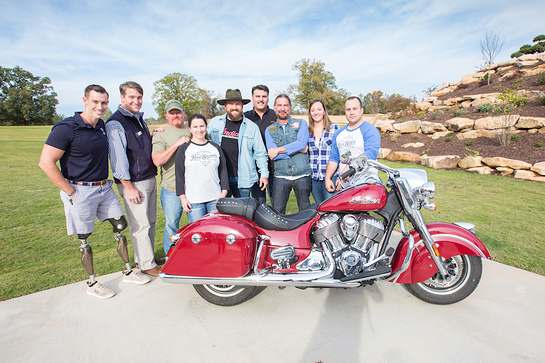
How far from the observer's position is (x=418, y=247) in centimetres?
230

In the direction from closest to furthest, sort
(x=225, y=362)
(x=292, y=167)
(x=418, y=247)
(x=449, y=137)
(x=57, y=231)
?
(x=225, y=362) → (x=418, y=247) → (x=292, y=167) → (x=57, y=231) → (x=449, y=137)

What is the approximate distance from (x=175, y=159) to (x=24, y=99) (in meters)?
61.2

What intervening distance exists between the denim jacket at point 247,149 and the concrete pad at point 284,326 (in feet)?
4.50

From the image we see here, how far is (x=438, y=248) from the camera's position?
2.26 meters

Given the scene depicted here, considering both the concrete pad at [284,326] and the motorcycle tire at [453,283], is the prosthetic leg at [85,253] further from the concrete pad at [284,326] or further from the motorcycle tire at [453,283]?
the motorcycle tire at [453,283]

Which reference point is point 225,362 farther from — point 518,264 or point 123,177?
point 518,264

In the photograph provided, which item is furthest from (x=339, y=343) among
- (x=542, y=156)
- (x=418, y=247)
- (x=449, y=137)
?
(x=449, y=137)

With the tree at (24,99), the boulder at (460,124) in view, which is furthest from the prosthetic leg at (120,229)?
the tree at (24,99)

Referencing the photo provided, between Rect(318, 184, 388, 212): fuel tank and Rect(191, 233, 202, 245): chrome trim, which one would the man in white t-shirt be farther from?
Rect(191, 233, 202, 245): chrome trim

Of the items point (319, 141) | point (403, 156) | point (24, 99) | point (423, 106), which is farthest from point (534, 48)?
point (24, 99)

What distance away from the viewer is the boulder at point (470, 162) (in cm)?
768

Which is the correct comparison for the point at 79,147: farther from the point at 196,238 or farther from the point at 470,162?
the point at 470,162

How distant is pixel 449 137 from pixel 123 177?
1127 cm

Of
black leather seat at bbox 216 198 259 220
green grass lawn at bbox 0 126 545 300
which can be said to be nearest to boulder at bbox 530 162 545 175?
green grass lawn at bbox 0 126 545 300
